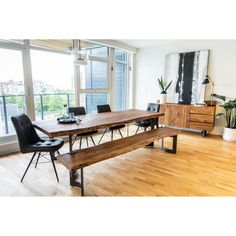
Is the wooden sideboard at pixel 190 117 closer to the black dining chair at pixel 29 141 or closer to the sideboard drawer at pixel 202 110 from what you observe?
the sideboard drawer at pixel 202 110

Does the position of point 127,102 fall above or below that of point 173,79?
below

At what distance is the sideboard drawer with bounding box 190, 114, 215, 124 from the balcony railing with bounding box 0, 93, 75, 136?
305 centimetres

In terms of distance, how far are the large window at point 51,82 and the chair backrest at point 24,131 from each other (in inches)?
54.1

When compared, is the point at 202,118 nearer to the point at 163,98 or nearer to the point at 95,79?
the point at 163,98

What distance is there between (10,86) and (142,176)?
2.86 m

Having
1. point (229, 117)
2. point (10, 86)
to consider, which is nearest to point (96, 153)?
point (10, 86)

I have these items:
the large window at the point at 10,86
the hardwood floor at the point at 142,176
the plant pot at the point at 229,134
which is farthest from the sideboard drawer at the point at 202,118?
the large window at the point at 10,86

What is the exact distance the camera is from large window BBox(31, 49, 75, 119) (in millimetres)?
3797

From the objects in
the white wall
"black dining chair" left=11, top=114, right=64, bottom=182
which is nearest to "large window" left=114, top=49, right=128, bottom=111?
the white wall
